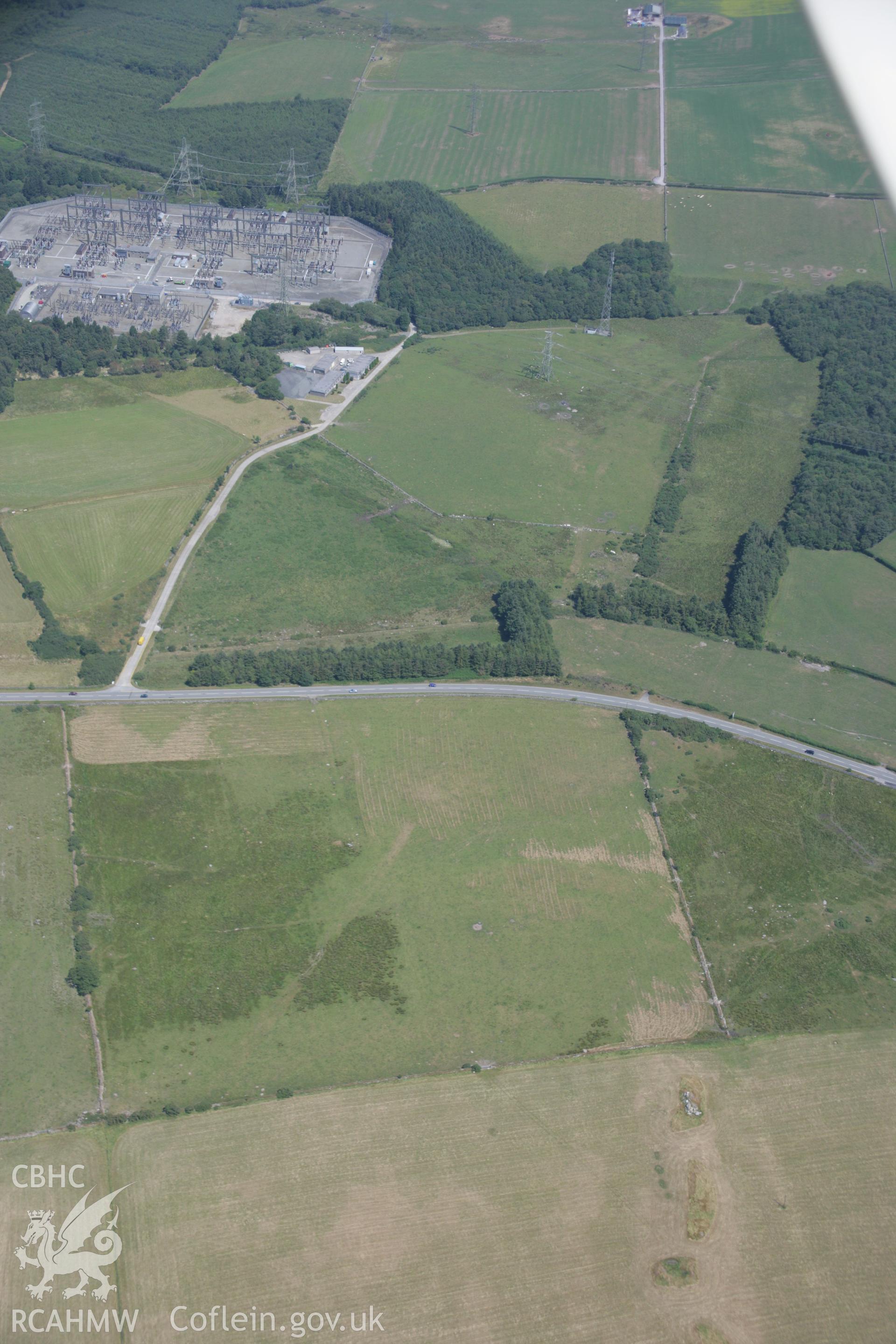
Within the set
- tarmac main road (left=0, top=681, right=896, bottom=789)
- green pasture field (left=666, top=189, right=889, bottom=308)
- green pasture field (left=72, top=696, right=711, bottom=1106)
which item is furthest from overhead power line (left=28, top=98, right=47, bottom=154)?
green pasture field (left=72, top=696, right=711, bottom=1106)

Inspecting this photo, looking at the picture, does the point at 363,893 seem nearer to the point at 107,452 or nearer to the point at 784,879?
the point at 784,879

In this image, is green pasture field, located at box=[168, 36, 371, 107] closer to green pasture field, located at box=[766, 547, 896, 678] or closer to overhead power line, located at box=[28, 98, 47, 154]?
overhead power line, located at box=[28, 98, 47, 154]

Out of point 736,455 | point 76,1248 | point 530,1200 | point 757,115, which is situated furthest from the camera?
point 757,115

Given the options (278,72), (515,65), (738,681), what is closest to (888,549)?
(738,681)

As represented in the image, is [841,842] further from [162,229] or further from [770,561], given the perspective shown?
[162,229]

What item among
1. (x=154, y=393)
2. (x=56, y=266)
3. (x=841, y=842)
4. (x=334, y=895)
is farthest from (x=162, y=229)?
(x=841, y=842)
